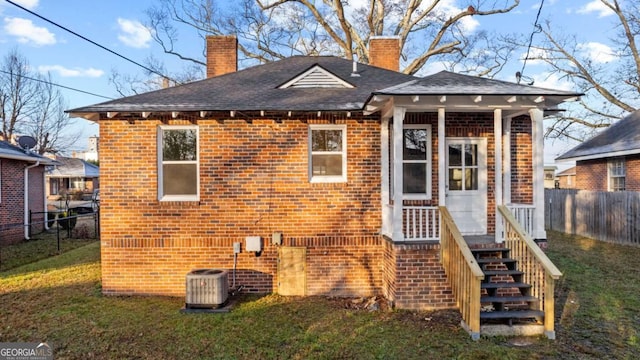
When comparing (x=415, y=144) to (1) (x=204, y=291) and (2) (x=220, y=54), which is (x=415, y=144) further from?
(2) (x=220, y=54)

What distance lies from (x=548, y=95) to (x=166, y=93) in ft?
23.9

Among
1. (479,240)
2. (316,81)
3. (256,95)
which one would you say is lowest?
(479,240)

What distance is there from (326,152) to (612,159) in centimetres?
1409

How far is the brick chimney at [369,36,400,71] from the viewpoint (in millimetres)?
11094

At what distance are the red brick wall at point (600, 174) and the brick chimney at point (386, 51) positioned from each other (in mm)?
10106

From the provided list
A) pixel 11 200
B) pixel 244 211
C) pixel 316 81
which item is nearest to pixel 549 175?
pixel 316 81

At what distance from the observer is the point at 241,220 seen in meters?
7.25

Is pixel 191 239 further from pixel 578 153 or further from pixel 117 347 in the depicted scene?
pixel 578 153

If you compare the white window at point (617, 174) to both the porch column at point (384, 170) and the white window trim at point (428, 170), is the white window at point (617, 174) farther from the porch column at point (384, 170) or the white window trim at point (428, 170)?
the porch column at point (384, 170)

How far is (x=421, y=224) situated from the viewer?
6.40 m

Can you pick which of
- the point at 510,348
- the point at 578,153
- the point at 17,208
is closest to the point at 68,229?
the point at 17,208

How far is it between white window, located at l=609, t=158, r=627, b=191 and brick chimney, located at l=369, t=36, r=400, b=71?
1059 cm

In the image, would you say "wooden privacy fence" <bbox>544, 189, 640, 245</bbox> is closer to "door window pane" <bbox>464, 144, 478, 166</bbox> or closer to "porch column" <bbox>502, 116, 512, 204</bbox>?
"porch column" <bbox>502, 116, 512, 204</bbox>

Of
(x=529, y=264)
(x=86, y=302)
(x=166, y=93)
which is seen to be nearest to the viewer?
(x=529, y=264)
